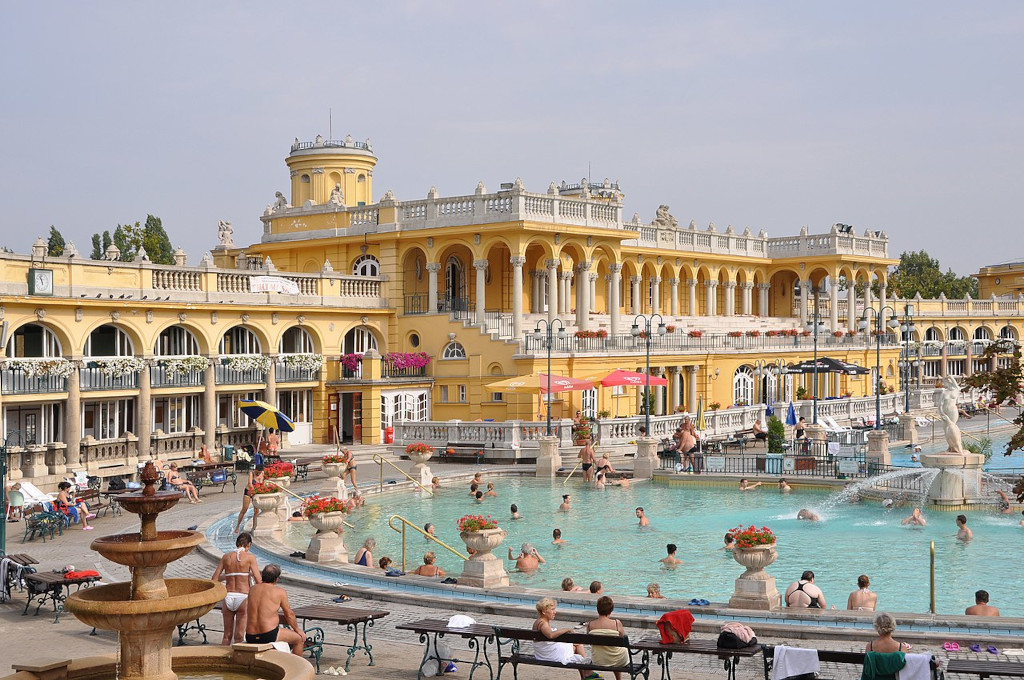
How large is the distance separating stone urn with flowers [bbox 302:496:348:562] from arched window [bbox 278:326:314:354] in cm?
2170

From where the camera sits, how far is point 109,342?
117ft

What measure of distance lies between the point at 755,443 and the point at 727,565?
70.8ft

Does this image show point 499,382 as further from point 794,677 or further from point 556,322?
point 794,677

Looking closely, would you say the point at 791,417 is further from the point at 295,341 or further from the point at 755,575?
the point at 755,575

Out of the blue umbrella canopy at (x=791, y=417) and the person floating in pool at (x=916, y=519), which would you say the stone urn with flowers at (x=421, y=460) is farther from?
the blue umbrella canopy at (x=791, y=417)

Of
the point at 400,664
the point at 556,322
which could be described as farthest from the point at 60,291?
the point at 400,664

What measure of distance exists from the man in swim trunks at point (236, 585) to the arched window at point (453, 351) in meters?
28.6

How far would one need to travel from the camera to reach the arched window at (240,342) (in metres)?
39.3

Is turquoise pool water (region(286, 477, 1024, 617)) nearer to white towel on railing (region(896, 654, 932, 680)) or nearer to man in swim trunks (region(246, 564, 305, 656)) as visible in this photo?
white towel on railing (region(896, 654, 932, 680))

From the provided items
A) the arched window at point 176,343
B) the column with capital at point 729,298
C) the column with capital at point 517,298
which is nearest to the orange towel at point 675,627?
the arched window at point 176,343

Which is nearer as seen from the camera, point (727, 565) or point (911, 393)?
point (727, 565)

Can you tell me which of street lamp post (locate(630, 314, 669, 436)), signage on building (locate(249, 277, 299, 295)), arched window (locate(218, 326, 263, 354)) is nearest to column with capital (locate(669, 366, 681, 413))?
street lamp post (locate(630, 314, 669, 436))

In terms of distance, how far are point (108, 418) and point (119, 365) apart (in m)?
1.76

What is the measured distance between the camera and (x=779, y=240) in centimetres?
6500
